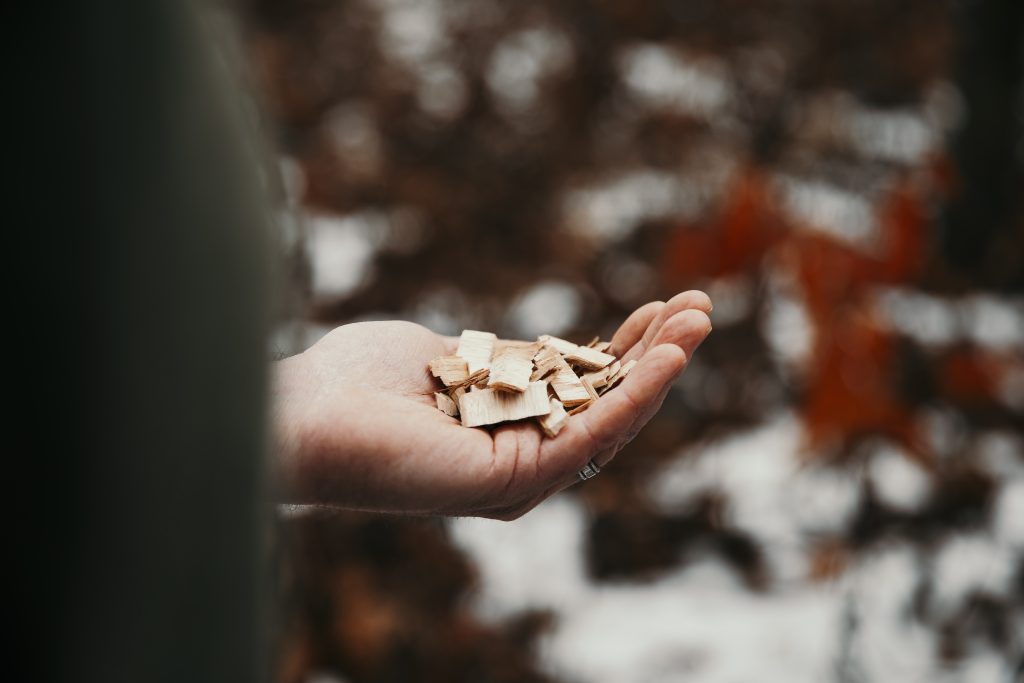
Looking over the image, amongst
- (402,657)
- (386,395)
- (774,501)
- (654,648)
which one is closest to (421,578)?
(402,657)

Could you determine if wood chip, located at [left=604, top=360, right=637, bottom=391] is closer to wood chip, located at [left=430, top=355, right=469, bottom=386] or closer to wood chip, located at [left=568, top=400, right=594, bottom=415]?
wood chip, located at [left=568, top=400, right=594, bottom=415]

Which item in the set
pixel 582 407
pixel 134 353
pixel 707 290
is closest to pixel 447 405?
pixel 582 407

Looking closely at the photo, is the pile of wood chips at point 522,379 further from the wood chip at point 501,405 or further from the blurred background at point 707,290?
the blurred background at point 707,290

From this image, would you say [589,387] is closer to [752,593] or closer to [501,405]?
[501,405]

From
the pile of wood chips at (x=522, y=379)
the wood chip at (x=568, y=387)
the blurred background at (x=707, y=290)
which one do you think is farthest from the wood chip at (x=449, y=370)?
the blurred background at (x=707, y=290)

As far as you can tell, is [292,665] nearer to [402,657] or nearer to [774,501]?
[402,657]

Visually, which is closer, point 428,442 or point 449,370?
point 428,442
